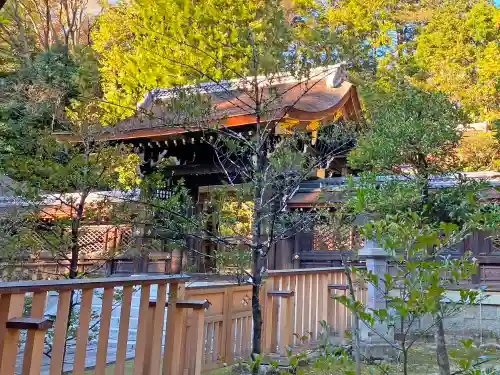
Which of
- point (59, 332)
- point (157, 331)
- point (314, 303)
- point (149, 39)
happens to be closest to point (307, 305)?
point (314, 303)

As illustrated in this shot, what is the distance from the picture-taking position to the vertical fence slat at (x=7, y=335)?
1724 millimetres

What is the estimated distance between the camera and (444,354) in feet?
13.9

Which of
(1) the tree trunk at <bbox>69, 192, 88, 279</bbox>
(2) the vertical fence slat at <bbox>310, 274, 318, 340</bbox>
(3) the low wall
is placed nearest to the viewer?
(1) the tree trunk at <bbox>69, 192, 88, 279</bbox>

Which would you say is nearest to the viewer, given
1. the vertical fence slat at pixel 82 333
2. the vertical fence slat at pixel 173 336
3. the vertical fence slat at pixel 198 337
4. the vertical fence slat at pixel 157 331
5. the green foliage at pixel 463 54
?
the vertical fence slat at pixel 82 333

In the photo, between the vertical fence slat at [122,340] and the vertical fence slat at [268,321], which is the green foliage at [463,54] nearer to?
the vertical fence slat at [268,321]

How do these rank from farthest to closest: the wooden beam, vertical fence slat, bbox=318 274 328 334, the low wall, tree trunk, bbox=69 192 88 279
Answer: the low wall
vertical fence slat, bbox=318 274 328 334
tree trunk, bbox=69 192 88 279
the wooden beam

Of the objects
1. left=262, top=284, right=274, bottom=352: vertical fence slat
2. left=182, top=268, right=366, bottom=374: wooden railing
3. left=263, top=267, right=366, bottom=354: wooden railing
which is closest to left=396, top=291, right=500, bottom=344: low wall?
left=263, top=267, right=366, bottom=354: wooden railing

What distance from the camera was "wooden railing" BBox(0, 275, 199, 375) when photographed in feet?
5.71

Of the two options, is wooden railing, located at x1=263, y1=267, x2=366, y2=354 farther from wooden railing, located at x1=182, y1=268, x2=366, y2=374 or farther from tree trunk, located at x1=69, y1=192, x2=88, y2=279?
tree trunk, located at x1=69, y1=192, x2=88, y2=279

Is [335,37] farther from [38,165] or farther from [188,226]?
[38,165]

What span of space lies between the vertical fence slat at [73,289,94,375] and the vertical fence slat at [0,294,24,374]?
39 cm

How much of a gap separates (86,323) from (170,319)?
854mm

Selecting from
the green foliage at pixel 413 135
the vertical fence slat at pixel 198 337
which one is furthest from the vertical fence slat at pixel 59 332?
the green foliage at pixel 413 135

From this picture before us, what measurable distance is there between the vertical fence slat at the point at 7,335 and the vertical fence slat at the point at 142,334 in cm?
85
